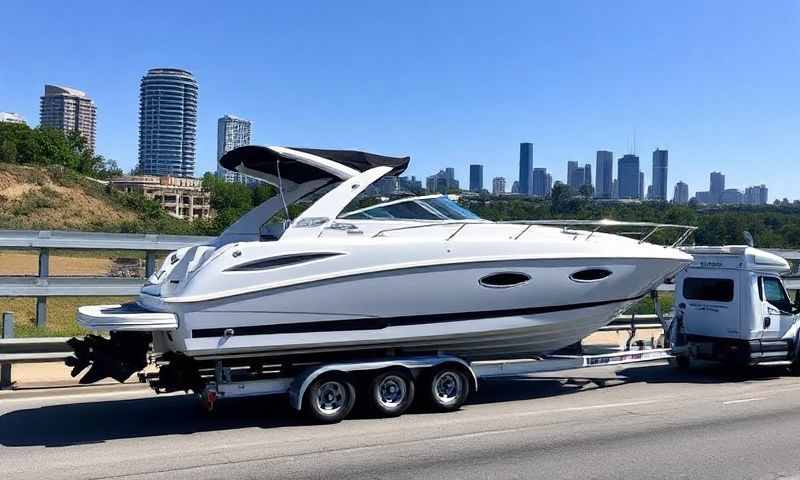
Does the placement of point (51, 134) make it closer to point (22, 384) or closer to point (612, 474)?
point (22, 384)

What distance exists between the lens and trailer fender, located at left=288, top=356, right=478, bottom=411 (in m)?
9.23

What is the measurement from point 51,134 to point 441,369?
298ft

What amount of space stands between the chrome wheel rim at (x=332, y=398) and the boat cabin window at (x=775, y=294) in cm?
742

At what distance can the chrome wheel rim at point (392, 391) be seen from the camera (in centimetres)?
976

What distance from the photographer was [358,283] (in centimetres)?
947

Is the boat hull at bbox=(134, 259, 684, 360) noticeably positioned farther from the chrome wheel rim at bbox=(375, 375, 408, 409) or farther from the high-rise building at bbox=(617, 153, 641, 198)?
the high-rise building at bbox=(617, 153, 641, 198)

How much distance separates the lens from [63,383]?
11656mm

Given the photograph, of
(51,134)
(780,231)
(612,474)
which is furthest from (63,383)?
(51,134)

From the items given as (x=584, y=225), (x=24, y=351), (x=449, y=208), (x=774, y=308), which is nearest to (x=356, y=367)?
(x=449, y=208)

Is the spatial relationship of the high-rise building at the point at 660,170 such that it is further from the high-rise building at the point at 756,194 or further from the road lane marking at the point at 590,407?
the road lane marking at the point at 590,407

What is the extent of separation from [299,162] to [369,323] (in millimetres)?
2350

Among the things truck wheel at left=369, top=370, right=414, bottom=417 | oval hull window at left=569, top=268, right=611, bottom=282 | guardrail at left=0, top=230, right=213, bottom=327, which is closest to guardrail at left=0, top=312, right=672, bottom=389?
guardrail at left=0, top=230, right=213, bottom=327

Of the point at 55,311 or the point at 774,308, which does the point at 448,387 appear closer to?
the point at 774,308

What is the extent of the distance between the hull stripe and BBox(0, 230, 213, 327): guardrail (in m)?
4.90
